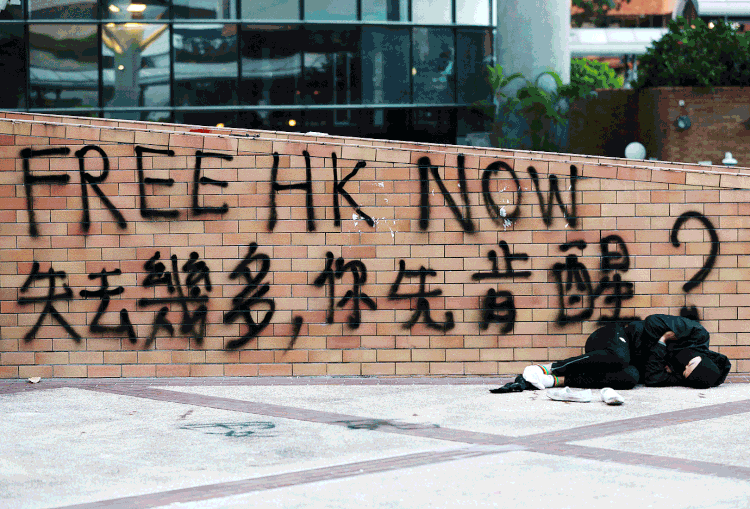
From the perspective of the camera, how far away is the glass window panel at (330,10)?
1689 cm

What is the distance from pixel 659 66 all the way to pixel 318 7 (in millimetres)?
6014

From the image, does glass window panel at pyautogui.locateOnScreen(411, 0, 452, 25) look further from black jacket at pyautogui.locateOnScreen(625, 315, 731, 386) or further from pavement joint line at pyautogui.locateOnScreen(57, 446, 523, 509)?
pavement joint line at pyautogui.locateOnScreen(57, 446, 523, 509)

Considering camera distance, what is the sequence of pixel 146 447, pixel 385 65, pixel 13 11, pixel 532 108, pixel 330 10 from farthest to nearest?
pixel 385 65
pixel 330 10
pixel 532 108
pixel 13 11
pixel 146 447

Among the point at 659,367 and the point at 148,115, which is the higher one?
the point at 148,115

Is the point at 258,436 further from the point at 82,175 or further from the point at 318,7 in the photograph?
the point at 318,7

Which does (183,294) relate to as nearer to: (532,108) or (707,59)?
(532,108)

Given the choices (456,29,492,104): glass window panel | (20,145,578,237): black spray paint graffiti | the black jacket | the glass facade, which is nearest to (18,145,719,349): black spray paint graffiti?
(20,145,578,237): black spray paint graffiti

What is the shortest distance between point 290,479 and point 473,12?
14210 millimetres

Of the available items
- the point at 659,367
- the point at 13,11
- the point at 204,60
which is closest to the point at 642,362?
the point at 659,367

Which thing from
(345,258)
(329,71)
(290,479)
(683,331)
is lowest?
(290,479)

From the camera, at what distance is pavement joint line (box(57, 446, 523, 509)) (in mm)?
4742

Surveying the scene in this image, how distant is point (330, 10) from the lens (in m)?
17.0

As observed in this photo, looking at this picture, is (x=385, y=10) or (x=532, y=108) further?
(x=385, y=10)

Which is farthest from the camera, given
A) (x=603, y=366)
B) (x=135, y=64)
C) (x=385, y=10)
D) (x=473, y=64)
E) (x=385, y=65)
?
(x=473, y=64)
